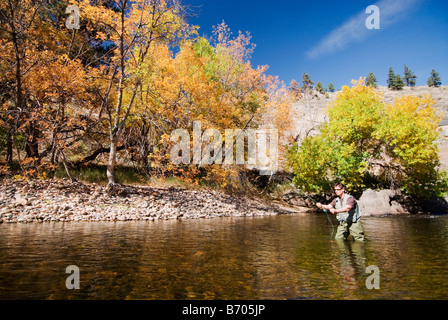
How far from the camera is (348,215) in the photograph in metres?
9.79

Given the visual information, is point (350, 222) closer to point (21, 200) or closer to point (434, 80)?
point (21, 200)

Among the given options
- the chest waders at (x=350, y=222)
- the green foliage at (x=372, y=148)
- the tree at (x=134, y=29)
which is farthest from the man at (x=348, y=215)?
the green foliage at (x=372, y=148)

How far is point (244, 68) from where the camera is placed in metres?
27.4

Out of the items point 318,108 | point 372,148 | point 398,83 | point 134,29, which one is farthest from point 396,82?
point 134,29

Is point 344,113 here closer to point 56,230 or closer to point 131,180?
point 131,180

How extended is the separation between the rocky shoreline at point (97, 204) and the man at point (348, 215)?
35.6 ft

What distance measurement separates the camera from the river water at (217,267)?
470 centimetres

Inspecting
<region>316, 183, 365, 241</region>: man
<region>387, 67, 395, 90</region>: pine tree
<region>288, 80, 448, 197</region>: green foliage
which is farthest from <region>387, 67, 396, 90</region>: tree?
<region>316, 183, 365, 241</region>: man

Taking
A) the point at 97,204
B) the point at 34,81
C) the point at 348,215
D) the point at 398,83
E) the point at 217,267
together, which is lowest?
the point at 217,267

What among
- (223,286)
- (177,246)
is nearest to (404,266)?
(223,286)

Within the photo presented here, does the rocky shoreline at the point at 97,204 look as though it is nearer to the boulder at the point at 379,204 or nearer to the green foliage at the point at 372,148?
the green foliage at the point at 372,148

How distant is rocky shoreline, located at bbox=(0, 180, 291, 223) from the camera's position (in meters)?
14.5

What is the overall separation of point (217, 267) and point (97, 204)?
1301 cm

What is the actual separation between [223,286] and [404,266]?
4571 mm
